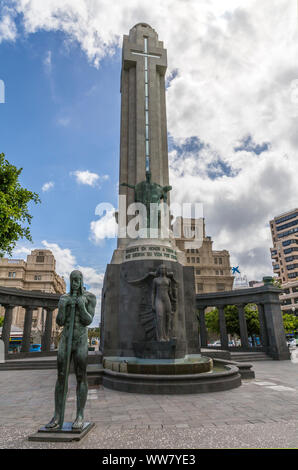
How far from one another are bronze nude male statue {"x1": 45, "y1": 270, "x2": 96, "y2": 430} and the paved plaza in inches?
29.0

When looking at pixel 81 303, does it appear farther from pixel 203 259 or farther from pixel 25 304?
pixel 203 259

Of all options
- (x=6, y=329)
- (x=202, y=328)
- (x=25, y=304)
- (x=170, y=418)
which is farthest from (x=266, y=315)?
(x=6, y=329)

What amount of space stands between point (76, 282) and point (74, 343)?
5.21ft

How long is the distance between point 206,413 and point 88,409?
13.1 feet

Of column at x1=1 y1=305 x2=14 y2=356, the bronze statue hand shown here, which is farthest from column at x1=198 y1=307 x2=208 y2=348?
the bronze statue hand

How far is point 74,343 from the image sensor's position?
6.96 metres

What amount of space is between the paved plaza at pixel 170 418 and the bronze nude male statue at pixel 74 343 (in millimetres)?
736

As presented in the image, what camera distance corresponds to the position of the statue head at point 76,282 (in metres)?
7.38

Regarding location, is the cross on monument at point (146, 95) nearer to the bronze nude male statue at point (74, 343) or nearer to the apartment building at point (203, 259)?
the bronze nude male statue at point (74, 343)

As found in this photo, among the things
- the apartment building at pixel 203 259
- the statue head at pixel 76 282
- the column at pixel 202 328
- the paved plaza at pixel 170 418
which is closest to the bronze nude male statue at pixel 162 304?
the paved plaza at pixel 170 418

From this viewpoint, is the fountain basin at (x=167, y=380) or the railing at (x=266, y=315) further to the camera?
the railing at (x=266, y=315)


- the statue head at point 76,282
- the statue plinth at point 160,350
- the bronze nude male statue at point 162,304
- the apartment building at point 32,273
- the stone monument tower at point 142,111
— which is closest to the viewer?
the statue head at point 76,282
